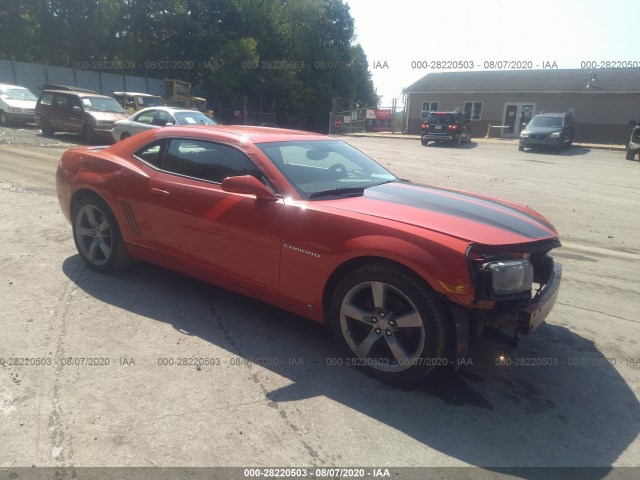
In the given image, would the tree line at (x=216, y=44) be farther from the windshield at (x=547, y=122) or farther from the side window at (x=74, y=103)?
the windshield at (x=547, y=122)

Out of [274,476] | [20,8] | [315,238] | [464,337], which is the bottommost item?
[274,476]

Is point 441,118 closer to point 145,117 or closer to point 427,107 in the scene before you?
point 427,107

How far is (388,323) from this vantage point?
313 cm

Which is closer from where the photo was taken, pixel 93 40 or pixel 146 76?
pixel 93 40

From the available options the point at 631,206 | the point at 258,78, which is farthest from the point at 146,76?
the point at 631,206

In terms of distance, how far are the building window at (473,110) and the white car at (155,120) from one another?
1066 inches

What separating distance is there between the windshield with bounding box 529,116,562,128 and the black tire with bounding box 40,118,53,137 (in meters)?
21.5

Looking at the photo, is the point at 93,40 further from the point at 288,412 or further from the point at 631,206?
the point at 288,412

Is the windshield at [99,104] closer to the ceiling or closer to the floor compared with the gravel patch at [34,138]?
closer to the ceiling

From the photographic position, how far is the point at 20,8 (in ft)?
113

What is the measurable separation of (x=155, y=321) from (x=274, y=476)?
1.95 m

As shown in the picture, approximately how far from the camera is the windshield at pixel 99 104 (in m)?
15.6

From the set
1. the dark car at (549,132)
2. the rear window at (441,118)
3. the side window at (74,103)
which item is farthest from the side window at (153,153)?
the rear window at (441,118)

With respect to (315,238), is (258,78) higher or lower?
higher
